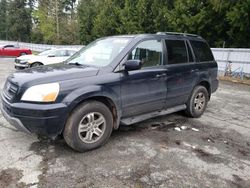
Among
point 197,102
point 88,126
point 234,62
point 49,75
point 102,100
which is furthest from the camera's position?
point 234,62

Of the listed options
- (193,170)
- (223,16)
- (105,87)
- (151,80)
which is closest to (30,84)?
(105,87)

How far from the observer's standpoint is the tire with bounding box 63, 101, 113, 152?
4019mm

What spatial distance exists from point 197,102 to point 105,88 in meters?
2.87

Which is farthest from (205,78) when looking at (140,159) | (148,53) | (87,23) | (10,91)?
(87,23)

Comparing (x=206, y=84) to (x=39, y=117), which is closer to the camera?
(x=39, y=117)

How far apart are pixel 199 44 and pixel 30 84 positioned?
4.10 m

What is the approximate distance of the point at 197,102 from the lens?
6355 mm

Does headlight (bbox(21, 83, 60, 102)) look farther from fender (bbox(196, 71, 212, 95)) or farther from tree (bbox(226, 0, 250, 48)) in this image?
tree (bbox(226, 0, 250, 48))

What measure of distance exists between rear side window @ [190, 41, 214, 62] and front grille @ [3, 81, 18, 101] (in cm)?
387

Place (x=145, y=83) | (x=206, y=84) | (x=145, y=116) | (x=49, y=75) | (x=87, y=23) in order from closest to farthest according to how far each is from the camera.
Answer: (x=49, y=75), (x=145, y=83), (x=145, y=116), (x=206, y=84), (x=87, y=23)

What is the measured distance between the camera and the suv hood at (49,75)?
A: 3920 mm

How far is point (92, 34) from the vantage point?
36.0 meters

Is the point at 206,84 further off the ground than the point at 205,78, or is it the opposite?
the point at 205,78

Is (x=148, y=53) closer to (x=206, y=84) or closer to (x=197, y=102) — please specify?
(x=197, y=102)
